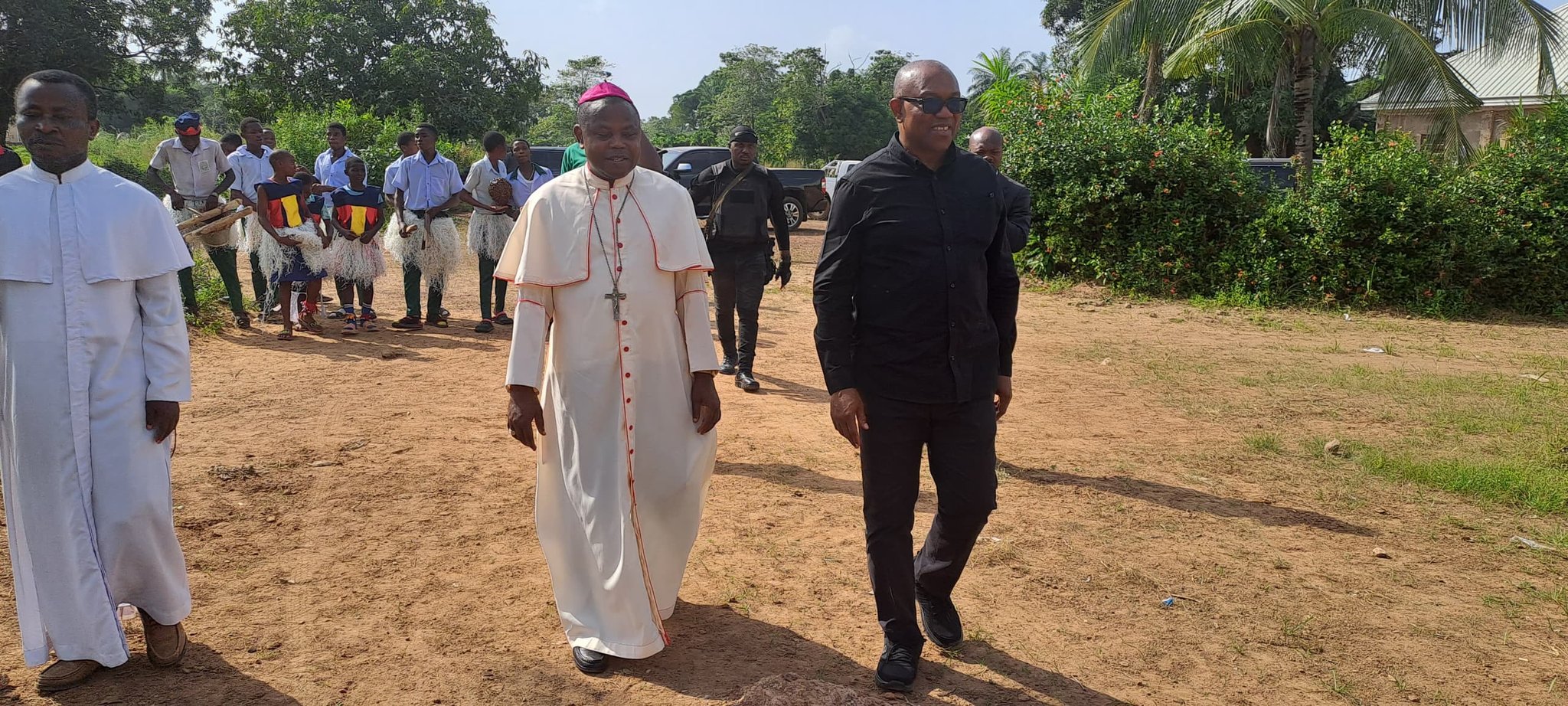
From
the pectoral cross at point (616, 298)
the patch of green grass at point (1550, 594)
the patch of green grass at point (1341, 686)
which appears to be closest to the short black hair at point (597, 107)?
the pectoral cross at point (616, 298)

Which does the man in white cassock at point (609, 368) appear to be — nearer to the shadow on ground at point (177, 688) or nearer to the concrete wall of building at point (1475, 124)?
the shadow on ground at point (177, 688)

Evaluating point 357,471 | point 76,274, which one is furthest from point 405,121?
point 76,274

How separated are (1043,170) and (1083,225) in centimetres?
86

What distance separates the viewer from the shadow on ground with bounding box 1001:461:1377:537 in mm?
5148

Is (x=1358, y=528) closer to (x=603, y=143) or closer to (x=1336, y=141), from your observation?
(x=603, y=143)

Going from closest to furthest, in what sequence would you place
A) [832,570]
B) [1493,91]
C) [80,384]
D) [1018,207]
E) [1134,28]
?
1. [80,384]
2. [832,570]
3. [1018,207]
4. [1134,28]
5. [1493,91]

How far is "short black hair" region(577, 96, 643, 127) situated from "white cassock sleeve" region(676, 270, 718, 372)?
54 centimetres

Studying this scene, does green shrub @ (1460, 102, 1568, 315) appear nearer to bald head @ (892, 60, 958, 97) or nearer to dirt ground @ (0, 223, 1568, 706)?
dirt ground @ (0, 223, 1568, 706)

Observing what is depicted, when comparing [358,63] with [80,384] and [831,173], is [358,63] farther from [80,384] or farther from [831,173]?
[80,384]

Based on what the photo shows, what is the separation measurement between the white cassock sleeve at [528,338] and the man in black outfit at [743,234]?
413 cm

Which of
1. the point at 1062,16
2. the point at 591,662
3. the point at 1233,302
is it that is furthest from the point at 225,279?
the point at 1062,16

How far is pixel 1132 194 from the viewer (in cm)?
1302

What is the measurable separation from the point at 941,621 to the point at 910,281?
1232 mm

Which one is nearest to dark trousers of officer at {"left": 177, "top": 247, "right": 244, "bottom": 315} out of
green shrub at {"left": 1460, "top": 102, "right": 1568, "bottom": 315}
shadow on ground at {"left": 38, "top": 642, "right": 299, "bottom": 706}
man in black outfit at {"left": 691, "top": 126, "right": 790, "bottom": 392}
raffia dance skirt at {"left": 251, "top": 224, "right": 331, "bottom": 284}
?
raffia dance skirt at {"left": 251, "top": 224, "right": 331, "bottom": 284}
